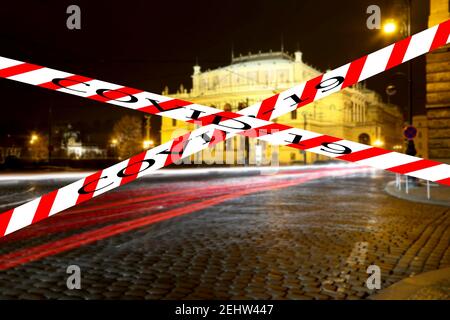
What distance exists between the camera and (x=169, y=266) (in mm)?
5195

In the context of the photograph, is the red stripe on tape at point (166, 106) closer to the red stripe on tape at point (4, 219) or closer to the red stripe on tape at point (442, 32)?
the red stripe on tape at point (4, 219)

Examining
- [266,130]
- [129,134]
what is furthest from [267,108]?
[129,134]

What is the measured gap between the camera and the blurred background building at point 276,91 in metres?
80.3

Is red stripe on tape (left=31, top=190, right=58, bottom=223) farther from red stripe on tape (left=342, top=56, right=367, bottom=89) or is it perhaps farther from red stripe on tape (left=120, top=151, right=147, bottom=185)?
red stripe on tape (left=342, top=56, right=367, bottom=89)

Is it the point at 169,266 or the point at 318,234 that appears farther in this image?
the point at 318,234

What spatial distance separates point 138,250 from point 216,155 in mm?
71700

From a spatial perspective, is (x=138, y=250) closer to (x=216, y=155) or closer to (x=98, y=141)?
(x=216, y=155)

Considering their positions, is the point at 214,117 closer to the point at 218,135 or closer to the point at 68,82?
the point at 218,135

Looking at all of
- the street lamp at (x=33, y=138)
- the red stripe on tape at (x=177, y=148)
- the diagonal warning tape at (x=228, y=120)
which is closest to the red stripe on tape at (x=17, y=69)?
the diagonal warning tape at (x=228, y=120)

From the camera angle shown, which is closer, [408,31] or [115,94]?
[115,94]

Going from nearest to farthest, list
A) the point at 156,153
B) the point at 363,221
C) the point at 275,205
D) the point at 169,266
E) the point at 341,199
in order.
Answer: the point at 156,153
the point at 169,266
the point at 363,221
the point at 275,205
the point at 341,199

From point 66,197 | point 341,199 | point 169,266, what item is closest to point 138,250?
point 169,266

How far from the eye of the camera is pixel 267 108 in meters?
1.80

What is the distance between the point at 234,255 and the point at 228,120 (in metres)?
4.26
